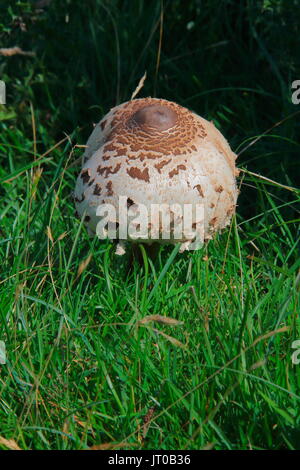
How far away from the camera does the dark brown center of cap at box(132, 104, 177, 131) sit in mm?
2852

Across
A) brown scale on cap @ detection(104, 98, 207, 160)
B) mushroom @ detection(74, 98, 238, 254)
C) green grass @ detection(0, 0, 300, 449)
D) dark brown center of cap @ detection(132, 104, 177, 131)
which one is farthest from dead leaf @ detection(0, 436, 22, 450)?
dark brown center of cap @ detection(132, 104, 177, 131)

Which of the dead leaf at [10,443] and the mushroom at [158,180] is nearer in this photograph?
the dead leaf at [10,443]

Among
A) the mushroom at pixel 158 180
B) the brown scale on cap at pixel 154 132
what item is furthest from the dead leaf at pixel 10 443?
the brown scale on cap at pixel 154 132

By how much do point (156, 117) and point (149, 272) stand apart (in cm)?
73

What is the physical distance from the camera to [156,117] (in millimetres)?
2863

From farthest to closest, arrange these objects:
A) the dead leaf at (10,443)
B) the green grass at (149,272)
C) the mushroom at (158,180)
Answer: the mushroom at (158,180), the green grass at (149,272), the dead leaf at (10,443)

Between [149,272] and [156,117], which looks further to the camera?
[149,272]

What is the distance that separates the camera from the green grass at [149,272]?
7.45 feet

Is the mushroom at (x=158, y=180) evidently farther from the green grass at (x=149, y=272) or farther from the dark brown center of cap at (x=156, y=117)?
the green grass at (x=149, y=272)

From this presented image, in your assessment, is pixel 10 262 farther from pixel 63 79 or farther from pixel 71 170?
pixel 63 79

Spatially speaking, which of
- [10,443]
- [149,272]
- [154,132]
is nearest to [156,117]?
[154,132]

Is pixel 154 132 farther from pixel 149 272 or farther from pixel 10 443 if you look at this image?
pixel 10 443

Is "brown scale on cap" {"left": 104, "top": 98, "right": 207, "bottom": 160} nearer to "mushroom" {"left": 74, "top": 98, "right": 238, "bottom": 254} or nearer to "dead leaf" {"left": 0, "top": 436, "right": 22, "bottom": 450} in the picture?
"mushroom" {"left": 74, "top": 98, "right": 238, "bottom": 254}
